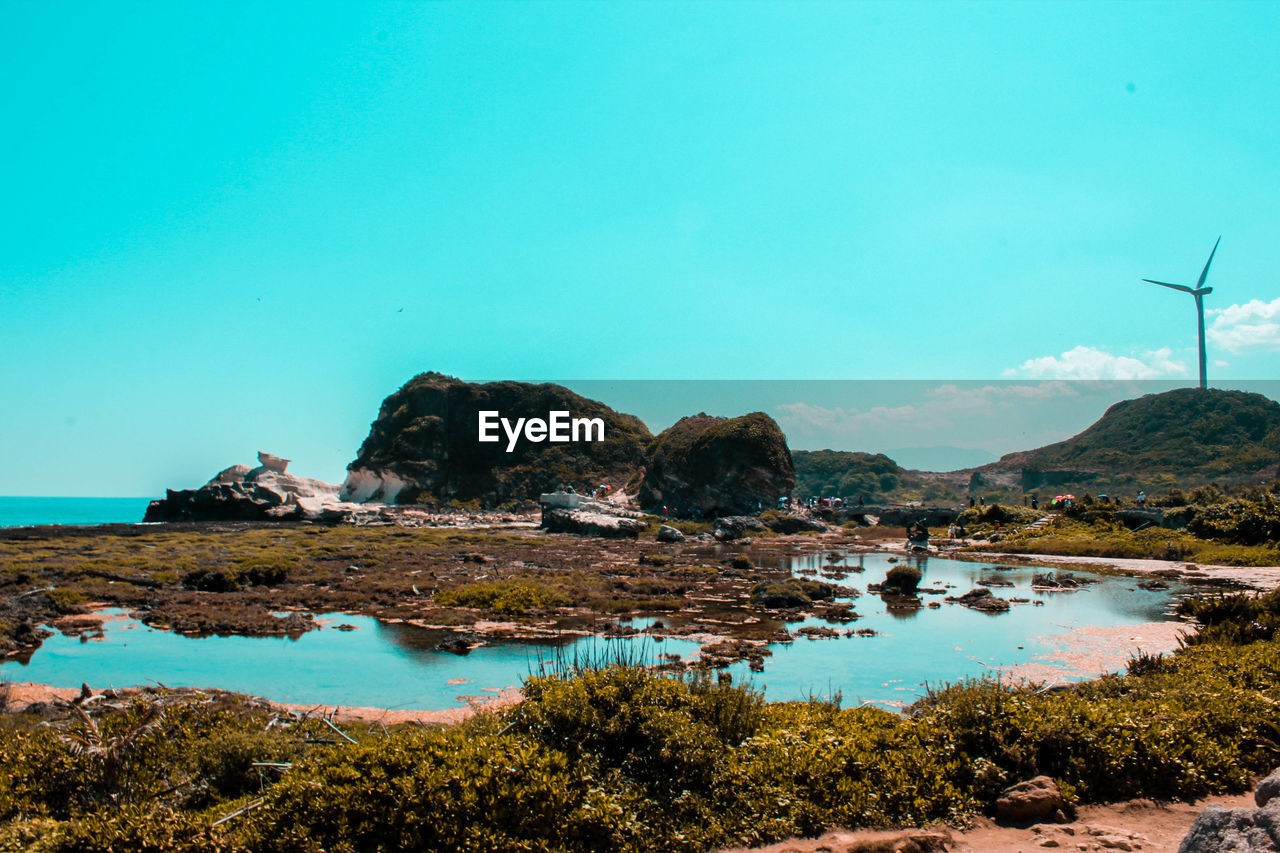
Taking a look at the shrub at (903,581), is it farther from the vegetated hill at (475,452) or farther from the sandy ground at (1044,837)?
the vegetated hill at (475,452)

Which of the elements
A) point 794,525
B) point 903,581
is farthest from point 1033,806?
point 794,525

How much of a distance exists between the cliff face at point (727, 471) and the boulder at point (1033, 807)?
275ft

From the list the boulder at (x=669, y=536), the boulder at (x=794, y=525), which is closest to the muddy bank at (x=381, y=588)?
the boulder at (x=669, y=536)

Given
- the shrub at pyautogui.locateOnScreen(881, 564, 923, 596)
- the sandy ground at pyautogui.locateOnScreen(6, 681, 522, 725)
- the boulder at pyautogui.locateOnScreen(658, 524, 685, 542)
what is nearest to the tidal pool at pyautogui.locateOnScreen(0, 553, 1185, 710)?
the sandy ground at pyautogui.locateOnScreen(6, 681, 522, 725)

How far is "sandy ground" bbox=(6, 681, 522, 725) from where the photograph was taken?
11.6m

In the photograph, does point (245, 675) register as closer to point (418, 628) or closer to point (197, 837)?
point (418, 628)

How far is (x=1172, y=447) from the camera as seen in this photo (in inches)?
4316

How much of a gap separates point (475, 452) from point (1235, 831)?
13264 cm

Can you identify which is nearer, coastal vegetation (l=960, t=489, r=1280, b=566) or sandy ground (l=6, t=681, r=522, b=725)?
sandy ground (l=6, t=681, r=522, b=725)

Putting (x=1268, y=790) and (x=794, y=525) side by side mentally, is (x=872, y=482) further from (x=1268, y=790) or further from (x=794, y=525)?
(x=1268, y=790)

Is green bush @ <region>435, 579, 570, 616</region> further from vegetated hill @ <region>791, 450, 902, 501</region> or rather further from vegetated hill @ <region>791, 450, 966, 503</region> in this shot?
vegetated hill @ <region>791, 450, 902, 501</region>

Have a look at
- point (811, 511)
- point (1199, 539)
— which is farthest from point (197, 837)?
point (811, 511)

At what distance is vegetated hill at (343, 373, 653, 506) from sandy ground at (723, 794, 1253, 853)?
115844 mm

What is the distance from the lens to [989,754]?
8320mm
